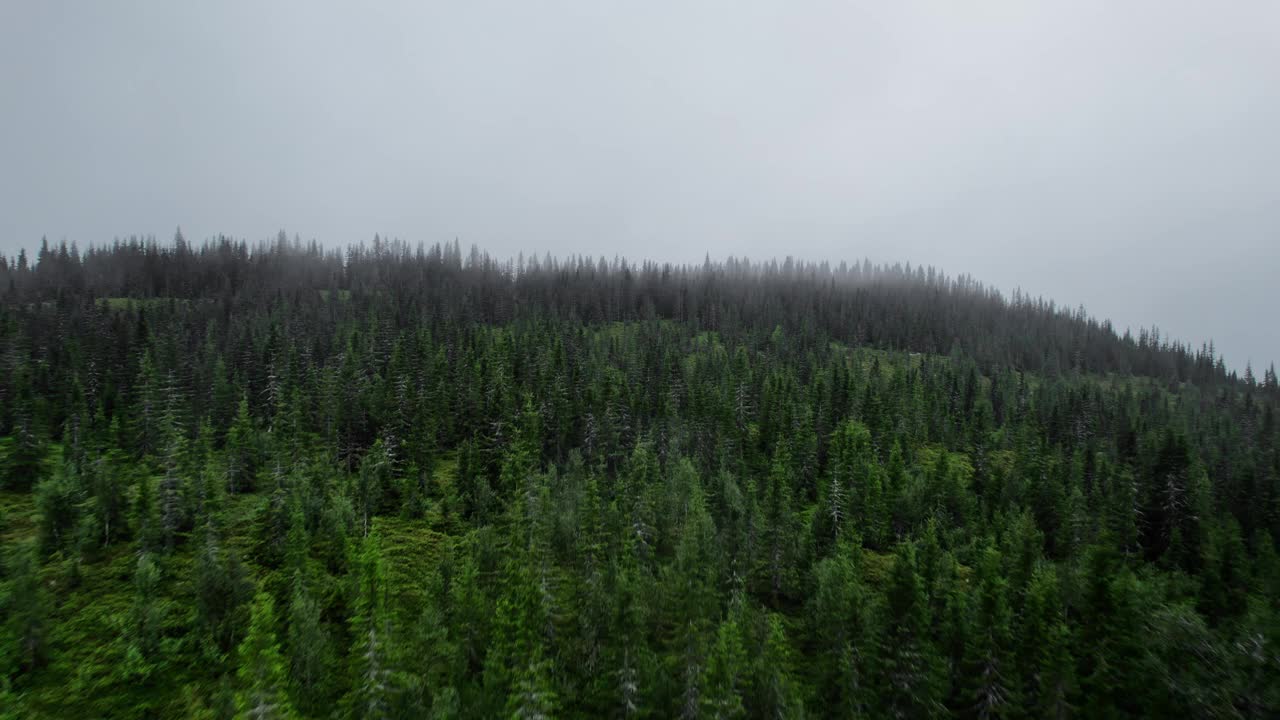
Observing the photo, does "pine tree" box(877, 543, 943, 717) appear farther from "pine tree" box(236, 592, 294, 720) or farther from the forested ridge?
"pine tree" box(236, 592, 294, 720)

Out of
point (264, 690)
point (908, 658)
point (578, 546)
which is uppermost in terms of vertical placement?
point (264, 690)

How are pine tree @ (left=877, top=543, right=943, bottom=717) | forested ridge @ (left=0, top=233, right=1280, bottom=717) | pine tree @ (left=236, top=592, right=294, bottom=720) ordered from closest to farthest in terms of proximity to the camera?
pine tree @ (left=236, top=592, right=294, bottom=720), forested ridge @ (left=0, top=233, right=1280, bottom=717), pine tree @ (left=877, top=543, right=943, bottom=717)

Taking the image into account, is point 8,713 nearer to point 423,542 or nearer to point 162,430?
point 423,542

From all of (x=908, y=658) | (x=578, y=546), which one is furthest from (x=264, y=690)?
(x=908, y=658)

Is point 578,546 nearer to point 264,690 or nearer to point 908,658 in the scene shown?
point 264,690

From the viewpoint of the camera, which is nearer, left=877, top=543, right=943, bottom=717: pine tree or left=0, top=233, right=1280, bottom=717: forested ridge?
left=0, top=233, right=1280, bottom=717: forested ridge

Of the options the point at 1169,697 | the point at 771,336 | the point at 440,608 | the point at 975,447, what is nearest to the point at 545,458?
the point at 440,608

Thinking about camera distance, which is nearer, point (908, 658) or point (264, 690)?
point (264, 690)

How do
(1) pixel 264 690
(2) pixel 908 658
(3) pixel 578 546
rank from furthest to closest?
(3) pixel 578 546
(2) pixel 908 658
(1) pixel 264 690

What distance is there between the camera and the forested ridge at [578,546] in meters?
33.5

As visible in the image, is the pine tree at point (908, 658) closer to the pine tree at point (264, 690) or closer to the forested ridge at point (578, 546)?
the forested ridge at point (578, 546)

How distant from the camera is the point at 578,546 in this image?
48.4m

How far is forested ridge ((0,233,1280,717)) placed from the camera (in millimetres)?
33500

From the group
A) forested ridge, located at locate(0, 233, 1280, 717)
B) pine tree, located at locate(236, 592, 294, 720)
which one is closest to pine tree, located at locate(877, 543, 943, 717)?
forested ridge, located at locate(0, 233, 1280, 717)
